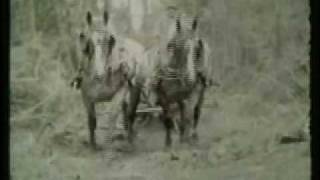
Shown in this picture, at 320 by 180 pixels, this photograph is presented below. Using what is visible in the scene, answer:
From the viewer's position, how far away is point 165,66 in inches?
47.1

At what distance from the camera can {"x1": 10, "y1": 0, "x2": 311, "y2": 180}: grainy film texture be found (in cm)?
118

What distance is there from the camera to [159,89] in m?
1.19

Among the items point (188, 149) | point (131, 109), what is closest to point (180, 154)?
point (188, 149)

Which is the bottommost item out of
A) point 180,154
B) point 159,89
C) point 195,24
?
point 180,154

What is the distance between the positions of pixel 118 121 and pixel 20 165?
212 millimetres

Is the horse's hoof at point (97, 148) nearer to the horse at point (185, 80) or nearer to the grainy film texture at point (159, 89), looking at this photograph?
the grainy film texture at point (159, 89)

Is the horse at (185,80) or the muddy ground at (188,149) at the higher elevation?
the horse at (185,80)

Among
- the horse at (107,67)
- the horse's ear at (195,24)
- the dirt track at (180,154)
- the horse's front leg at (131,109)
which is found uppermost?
the horse's ear at (195,24)

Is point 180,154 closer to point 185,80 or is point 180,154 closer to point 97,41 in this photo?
point 185,80

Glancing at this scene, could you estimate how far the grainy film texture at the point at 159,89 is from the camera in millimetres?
1181

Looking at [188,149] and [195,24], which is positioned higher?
[195,24]

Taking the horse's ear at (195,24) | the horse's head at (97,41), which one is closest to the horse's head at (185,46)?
the horse's ear at (195,24)

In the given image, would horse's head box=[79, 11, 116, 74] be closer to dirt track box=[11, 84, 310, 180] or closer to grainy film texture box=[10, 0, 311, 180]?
grainy film texture box=[10, 0, 311, 180]
